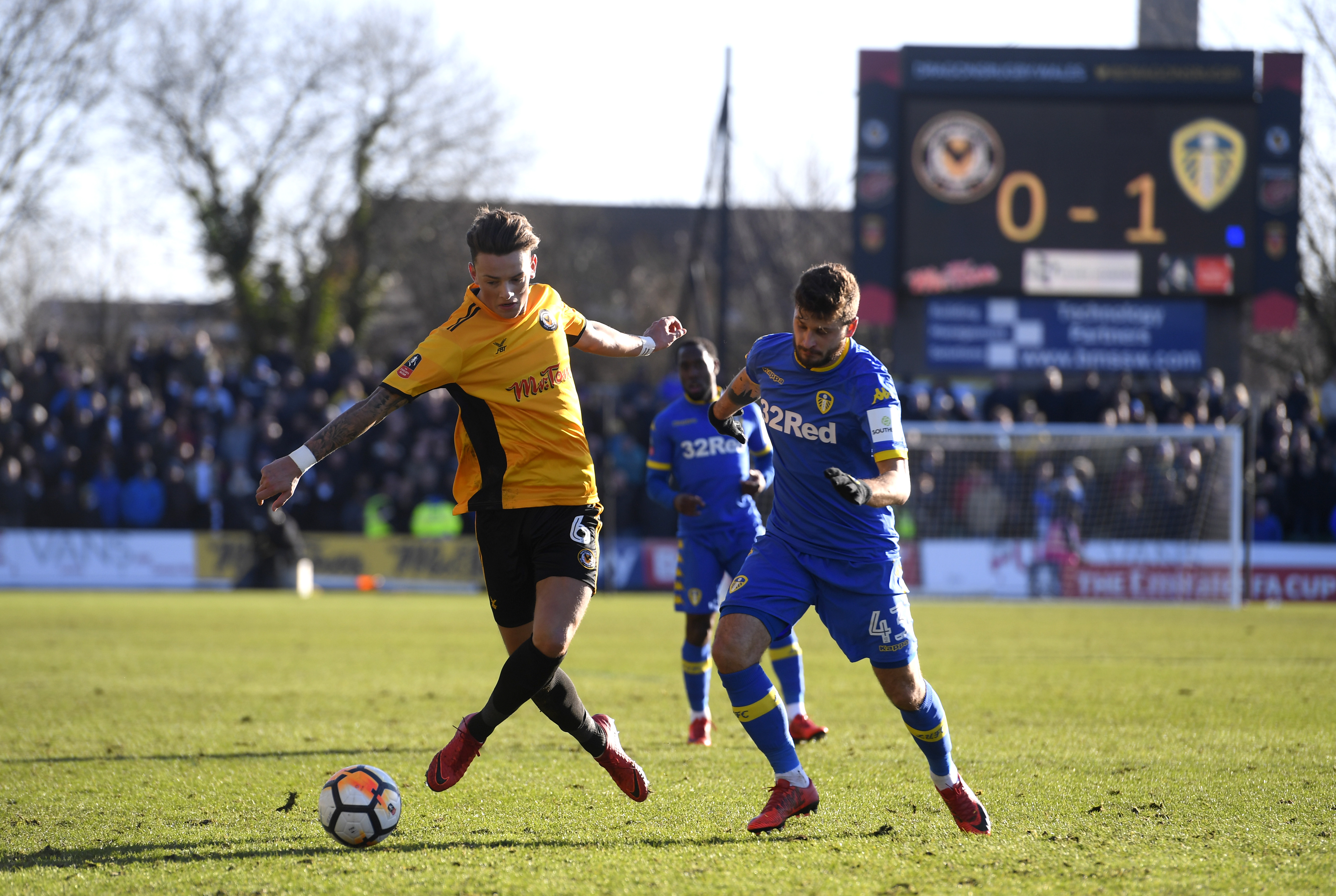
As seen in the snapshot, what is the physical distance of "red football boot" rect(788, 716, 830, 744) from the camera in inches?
294

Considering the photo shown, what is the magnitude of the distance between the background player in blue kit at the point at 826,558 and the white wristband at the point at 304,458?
1743 mm

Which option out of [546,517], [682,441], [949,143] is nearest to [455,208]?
[949,143]

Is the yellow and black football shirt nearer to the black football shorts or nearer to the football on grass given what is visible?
the black football shorts

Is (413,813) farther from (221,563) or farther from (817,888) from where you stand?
(221,563)

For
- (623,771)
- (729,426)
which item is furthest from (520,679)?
(729,426)

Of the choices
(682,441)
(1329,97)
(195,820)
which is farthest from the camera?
(1329,97)

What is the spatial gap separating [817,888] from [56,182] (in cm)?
3328

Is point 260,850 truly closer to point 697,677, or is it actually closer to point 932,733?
point 932,733

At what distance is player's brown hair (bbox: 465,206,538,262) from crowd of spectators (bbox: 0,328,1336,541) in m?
15.0

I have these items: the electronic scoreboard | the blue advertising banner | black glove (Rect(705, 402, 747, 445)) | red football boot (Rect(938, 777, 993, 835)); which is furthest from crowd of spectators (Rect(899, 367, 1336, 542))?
red football boot (Rect(938, 777, 993, 835))

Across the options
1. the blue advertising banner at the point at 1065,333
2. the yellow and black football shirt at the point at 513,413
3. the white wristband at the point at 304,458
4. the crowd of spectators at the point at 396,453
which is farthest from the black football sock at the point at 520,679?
the blue advertising banner at the point at 1065,333

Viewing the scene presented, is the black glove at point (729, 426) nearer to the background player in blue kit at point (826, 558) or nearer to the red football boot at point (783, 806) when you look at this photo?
the background player in blue kit at point (826, 558)

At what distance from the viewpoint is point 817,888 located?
4141 millimetres

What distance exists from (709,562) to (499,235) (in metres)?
3.38
